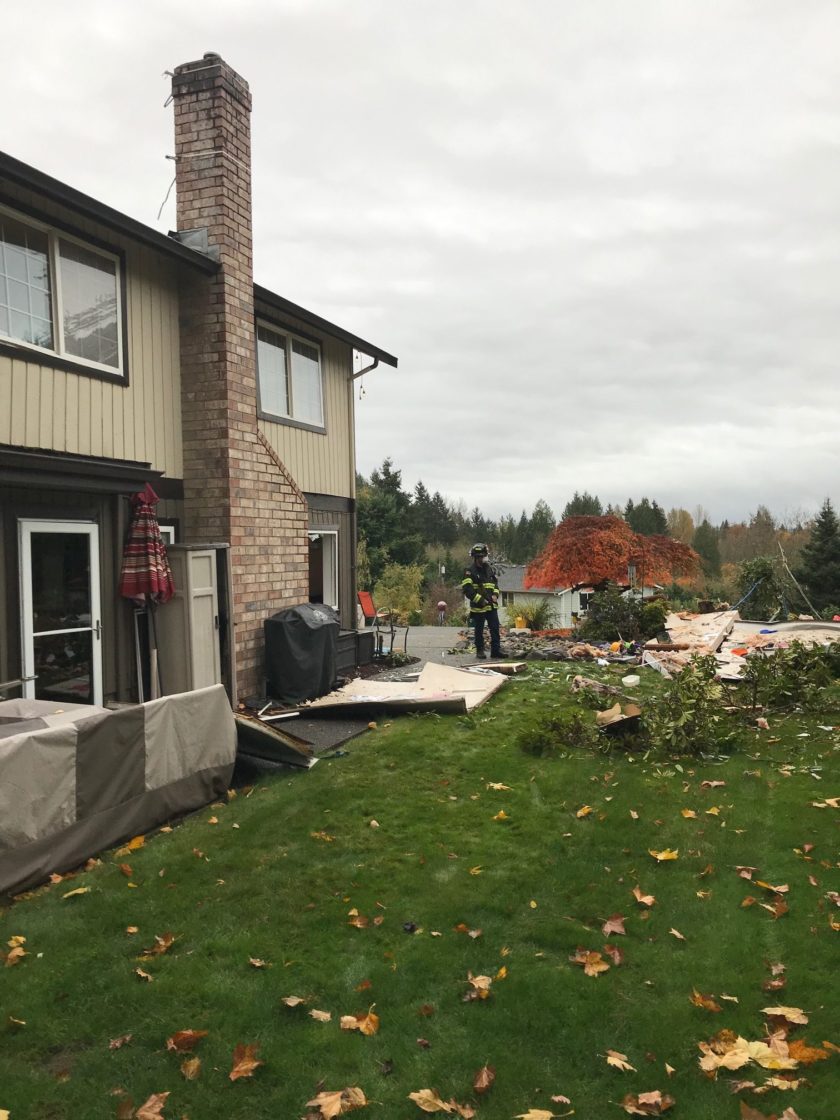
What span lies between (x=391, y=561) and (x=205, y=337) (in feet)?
85.4

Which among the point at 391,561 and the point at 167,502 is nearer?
the point at 167,502

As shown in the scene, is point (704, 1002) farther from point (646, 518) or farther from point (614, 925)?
point (646, 518)

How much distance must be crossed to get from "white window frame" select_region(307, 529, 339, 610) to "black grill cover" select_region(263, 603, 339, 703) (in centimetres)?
329

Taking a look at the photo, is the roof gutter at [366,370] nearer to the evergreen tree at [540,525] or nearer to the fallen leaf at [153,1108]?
A: the fallen leaf at [153,1108]

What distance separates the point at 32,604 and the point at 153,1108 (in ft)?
16.8

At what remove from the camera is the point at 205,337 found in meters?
9.16

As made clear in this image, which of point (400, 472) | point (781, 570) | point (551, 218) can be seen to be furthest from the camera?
point (400, 472)

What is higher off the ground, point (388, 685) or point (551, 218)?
point (551, 218)

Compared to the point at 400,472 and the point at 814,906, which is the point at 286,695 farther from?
the point at 400,472

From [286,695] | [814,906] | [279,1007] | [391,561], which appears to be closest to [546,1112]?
[279,1007]

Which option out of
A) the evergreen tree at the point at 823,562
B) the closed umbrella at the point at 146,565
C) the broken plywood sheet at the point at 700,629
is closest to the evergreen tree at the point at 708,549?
the evergreen tree at the point at 823,562

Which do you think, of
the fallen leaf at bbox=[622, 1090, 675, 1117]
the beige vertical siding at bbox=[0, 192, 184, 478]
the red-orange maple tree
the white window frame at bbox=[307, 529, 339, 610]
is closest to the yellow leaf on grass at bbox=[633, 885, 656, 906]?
the fallen leaf at bbox=[622, 1090, 675, 1117]

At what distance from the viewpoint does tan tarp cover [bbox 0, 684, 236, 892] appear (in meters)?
4.48

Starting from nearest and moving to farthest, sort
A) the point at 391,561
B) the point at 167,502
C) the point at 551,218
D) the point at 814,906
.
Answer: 1. the point at 814,906
2. the point at 167,502
3. the point at 551,218
4. the point at 391,561
